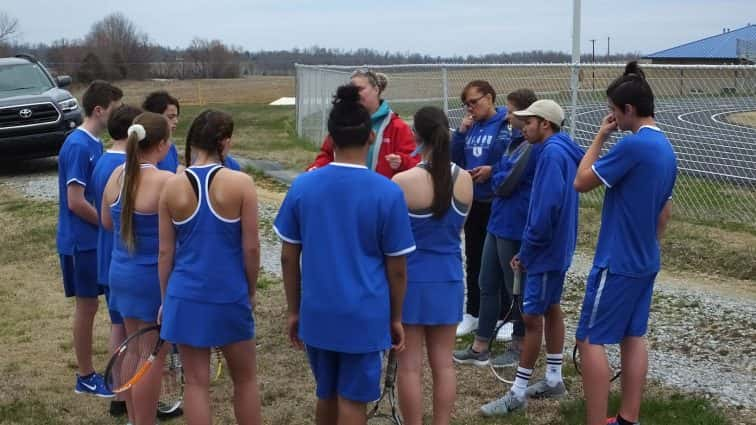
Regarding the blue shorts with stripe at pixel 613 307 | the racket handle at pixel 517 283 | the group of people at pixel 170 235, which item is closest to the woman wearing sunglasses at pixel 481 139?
the racket handle at pixel 517 283

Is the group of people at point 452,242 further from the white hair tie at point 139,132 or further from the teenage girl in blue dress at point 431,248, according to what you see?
the white hair tie at point 139,132

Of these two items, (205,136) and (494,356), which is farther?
(494,356)

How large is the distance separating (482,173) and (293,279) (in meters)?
2.45

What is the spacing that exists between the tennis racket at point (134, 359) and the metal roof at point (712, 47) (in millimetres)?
50526

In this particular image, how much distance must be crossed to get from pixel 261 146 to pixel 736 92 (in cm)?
1191

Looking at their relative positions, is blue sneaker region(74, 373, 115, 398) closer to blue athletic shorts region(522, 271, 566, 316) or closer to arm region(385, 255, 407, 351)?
arm region(385, 255, 407, 351)

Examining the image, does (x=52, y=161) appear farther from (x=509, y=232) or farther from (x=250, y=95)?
(x=250, y=95)

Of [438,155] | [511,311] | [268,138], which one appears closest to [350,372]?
[438,155]

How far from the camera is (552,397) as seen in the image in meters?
5.18

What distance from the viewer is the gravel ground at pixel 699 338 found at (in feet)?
17.6

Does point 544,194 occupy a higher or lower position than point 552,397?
higher

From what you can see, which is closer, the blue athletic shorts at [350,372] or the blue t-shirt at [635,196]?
the blue athletic shorts at [350,372]

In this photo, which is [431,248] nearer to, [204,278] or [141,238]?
[204,278]

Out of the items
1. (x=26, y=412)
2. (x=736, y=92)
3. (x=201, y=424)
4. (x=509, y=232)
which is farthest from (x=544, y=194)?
(x=736, y=92)
